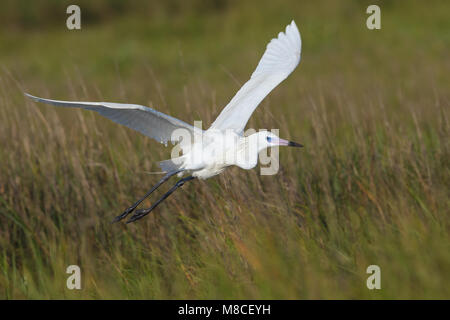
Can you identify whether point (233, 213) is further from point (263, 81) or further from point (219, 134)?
point (263, 81)

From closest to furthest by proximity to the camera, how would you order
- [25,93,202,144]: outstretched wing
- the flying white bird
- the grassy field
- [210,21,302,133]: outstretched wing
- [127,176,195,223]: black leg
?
the grassy field
[25,93,202,144]: outstretched wing
the flying white bird
[127,176,195,223]: black leg
[210,21,302,133]: outstretched wing

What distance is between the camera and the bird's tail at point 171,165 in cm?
405

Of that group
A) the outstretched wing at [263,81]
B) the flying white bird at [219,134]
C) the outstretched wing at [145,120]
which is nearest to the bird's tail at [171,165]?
the flying white bird at [219,134]

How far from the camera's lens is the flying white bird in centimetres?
378

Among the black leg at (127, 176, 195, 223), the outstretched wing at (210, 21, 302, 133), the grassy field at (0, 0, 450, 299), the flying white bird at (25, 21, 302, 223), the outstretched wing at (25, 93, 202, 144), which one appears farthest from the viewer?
the outstretched wing at (210, 21, 302, 133)

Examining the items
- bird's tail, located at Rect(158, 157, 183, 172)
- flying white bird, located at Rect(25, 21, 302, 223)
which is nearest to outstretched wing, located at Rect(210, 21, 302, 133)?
flying white bird, located at Rect(25, 21, 302, 223)

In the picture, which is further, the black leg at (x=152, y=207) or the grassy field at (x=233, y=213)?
the black leg at (x=152, y=207)

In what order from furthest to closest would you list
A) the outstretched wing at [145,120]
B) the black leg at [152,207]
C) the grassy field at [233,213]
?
the black leg at [152,207], the outstretched wing at [145,120], the grassy field at [233,213]

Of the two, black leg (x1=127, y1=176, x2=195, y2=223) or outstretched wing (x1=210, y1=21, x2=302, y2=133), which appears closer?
black leg (x1=127, y1=176, x2=195, y2=223)

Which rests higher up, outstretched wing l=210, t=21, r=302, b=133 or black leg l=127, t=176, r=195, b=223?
outstretched wing l=210, t=21, r=302, b=133

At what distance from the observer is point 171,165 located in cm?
407

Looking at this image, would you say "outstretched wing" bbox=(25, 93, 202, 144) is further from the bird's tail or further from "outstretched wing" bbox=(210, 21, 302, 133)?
"outstretched wing" bbox=(210, 21, 302, 133)

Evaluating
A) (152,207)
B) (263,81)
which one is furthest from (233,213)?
(263,81)

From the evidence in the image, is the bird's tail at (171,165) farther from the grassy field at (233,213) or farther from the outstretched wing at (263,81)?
the outstretched wing at (263,81)
